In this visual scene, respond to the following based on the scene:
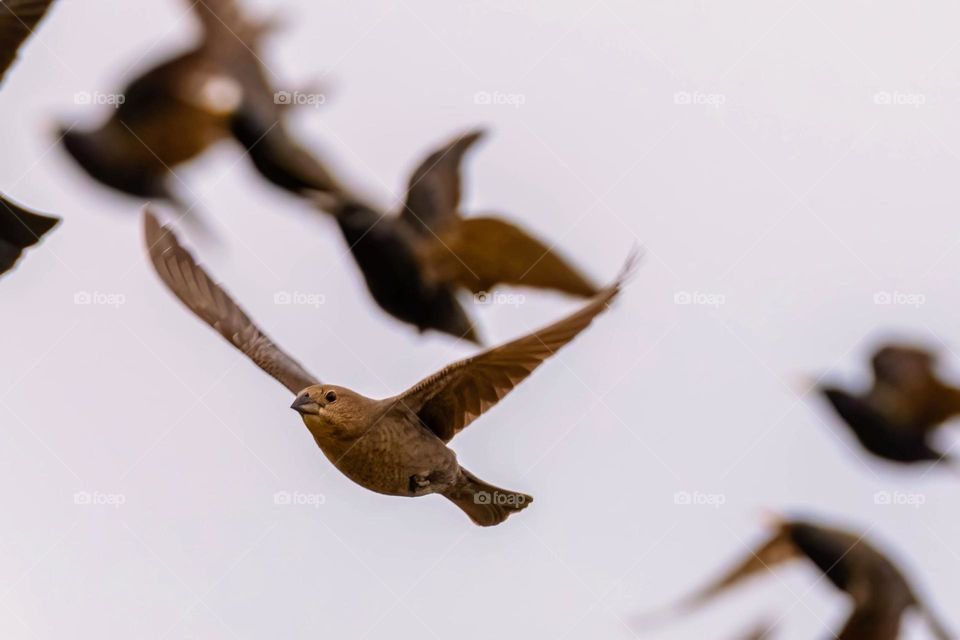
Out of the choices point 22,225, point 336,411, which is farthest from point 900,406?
point 22,225

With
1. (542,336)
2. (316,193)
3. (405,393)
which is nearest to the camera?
(542,336)

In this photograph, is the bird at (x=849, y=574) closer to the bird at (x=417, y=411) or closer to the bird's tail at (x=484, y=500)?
the bird's tail at (x=484, y=500)

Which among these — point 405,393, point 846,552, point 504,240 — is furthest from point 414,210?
point 846,552

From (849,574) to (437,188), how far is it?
55.3 inches

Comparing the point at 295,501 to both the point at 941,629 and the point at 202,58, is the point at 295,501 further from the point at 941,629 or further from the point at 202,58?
the point at 941,629

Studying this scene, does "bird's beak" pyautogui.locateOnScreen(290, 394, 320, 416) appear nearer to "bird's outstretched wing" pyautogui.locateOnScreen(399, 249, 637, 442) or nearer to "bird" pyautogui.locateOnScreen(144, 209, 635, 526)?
"bird" pyautogui.locateOnScreen(144, 209, 635, 526)

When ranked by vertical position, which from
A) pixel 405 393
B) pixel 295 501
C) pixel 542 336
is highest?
pixel 542 336

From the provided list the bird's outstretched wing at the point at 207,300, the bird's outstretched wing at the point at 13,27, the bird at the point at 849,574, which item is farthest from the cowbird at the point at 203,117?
the bird at the point at 849,574

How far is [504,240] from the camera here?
15.1 ft

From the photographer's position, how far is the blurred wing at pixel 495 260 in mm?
4566

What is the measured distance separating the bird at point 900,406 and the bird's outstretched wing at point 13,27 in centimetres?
232

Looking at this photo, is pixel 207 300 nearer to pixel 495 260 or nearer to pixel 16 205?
pixel 16 205

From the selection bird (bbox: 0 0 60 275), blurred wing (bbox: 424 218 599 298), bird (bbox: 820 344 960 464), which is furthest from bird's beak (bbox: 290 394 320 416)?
bird (bbox: 820 344 960 464)

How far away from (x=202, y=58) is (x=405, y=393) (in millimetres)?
1079
